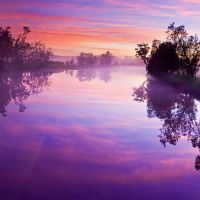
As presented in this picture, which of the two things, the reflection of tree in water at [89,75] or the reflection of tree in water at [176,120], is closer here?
the reflection of tree in water at [176,120]

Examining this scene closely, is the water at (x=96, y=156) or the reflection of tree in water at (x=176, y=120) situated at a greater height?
the water at (x=96, y=156)

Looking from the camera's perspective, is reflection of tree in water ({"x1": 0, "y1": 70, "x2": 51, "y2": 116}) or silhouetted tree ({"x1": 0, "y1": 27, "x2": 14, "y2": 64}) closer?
reflection of tree in water ({"x1": 0, "y1": 70, "x2": 51, "y2": 116})

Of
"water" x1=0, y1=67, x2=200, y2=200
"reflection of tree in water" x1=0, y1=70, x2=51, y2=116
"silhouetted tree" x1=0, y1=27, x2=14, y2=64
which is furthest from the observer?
"silhouetted tree" x1=0, y1=27, x2=14, y2=64

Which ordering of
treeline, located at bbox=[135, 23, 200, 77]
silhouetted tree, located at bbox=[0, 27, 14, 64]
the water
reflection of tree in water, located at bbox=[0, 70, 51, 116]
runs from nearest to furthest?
1. the water
2. reflection of tree in water, located at bbox=[0, 70, 51, 116]
3. treeline, located at bbox=[135, 23, 200, 77]
4. silhouetted tree, located at bbox=[0, 27, 14, 64]

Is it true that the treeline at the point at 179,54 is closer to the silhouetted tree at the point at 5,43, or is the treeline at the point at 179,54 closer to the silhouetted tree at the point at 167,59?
the silhouetted tree at the point at 167,59

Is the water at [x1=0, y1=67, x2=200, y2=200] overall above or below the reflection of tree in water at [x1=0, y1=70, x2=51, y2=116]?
above

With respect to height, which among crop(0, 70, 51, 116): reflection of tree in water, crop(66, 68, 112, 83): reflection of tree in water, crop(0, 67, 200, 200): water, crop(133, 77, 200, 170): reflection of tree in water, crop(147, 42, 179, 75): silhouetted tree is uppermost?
crop(147, 42, 179, 75): silhouetted tree

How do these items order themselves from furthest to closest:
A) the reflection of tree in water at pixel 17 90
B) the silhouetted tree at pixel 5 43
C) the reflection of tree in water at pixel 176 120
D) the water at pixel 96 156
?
1. the silhouetted tree at pixel 5 43
2. the reflection of tree in water at pixel 17 90
3. the reflection of tree in water at pixel 176 120
4. the water at pixel 96 156

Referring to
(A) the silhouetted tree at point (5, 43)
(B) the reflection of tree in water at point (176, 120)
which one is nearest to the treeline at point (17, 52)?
(A) the silhouetted tree at point (5, 43)

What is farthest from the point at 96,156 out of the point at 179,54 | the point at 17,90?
the point at 179,54

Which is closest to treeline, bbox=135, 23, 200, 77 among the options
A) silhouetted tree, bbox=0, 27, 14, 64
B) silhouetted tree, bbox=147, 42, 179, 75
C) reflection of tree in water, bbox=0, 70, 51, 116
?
silhouetted tree, bbox=147, 42, 179, 75

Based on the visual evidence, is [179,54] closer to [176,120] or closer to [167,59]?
[167,59]

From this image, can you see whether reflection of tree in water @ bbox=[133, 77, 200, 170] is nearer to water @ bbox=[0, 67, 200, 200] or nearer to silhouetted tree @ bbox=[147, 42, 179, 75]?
water @ bbox=[0, 67, 200, 200]

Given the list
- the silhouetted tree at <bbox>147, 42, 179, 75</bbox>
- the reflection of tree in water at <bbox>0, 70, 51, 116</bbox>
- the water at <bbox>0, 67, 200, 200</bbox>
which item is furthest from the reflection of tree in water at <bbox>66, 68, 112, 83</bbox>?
the water at <bbox>0, 67, 200, 200</bbox>
